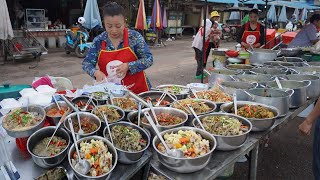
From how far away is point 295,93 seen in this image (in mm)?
2176

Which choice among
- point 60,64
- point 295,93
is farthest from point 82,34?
point 295,93

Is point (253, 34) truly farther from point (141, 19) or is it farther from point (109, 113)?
point (141, 19)

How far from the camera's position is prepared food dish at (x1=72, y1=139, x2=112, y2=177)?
1.17 m

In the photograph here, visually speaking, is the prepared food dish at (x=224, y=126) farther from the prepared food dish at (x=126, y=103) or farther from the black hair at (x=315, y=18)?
the black hair at (x=315, y=18)

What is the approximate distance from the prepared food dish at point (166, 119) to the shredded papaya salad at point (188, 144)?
0.56 feet

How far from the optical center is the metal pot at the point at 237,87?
7.04ft

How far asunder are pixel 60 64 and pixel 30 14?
3.17 metres

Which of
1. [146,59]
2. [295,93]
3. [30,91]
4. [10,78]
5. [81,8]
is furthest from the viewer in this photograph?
[81,8]

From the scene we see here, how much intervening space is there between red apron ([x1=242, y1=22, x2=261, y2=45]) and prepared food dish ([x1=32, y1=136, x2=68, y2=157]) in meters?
4.29

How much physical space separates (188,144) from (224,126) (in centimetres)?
32

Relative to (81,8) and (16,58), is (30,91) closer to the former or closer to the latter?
(16,58)

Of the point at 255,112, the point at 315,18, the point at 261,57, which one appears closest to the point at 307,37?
the point at 315,18

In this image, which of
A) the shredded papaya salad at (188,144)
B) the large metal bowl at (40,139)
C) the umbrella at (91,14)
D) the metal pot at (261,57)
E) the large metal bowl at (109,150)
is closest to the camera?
the large metal bowl at (109,150)

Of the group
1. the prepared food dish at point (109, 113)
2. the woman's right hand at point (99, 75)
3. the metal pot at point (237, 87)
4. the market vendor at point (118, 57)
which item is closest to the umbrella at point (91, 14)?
the market vendor at point (118, 57)
